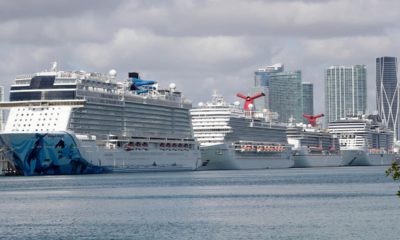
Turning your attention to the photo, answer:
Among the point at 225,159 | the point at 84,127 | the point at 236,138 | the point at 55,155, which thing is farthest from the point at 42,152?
the point at 236,138

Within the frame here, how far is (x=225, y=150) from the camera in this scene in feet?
534

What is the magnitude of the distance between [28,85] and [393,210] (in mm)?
73654

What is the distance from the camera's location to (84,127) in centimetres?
12425

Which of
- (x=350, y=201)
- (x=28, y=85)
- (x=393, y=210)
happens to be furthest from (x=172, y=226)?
(x=28, y=85)

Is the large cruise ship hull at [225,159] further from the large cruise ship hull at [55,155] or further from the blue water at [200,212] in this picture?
the blue water at [200,212]

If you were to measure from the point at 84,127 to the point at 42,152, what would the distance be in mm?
8682

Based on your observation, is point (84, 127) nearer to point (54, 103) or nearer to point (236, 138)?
point (54, 103)

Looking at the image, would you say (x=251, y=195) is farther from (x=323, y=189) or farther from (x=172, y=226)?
(x=172, y=226)

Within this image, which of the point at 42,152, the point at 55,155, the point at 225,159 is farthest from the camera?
the point at 225,159

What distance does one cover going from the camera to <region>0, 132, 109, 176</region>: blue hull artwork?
11725 cm

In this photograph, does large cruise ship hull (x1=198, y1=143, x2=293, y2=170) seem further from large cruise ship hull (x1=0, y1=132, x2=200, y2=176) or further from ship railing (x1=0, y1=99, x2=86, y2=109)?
ship railing (x1=0, y1=99, x2=86, y2=109)

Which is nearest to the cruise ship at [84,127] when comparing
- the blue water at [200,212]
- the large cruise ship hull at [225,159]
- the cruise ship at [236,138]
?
the large cruise ship hull at [225,159]

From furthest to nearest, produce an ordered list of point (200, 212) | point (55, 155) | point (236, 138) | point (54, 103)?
point (236, 138), point (54, 103), point (55, 155), point (200, 212)

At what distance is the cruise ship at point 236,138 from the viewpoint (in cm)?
16375
